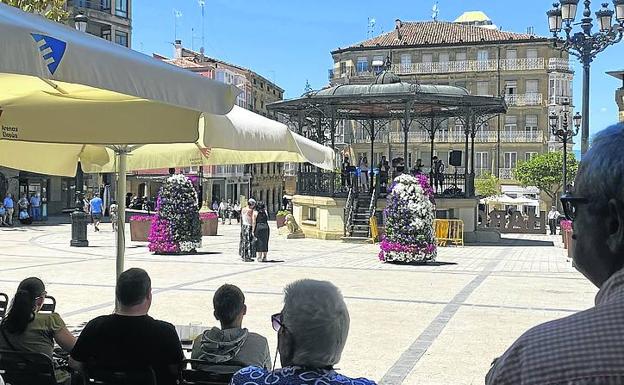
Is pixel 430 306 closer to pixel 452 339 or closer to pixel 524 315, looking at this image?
pixel 524 315

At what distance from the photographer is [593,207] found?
1.27 metres

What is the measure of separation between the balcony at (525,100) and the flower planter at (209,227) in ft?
142

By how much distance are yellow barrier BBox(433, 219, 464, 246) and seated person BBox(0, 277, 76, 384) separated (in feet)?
65.7

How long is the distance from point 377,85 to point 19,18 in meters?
23.3

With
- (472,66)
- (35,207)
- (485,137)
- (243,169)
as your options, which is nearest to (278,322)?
(35,207)

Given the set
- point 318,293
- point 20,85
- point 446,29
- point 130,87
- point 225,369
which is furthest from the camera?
point 446,29

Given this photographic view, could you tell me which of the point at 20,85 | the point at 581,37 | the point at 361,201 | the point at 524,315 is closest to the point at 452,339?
the point at 524,315

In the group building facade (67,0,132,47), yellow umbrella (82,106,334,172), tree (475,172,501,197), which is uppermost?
building facade (67,0,132,47)

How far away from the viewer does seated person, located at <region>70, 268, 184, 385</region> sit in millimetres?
3545

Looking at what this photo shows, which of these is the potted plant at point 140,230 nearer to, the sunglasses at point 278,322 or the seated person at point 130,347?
the seated person at point 130,347

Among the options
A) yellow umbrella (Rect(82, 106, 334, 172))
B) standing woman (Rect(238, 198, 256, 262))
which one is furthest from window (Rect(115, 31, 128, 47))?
yellow umbrella (Rect(82, 106, 334, 172))

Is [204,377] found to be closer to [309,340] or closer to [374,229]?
[309,340]

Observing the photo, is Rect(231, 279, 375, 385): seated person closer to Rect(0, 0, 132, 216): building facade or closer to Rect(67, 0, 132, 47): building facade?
Rect(0, 0, 132, 216): building facade

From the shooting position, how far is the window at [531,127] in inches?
2516
